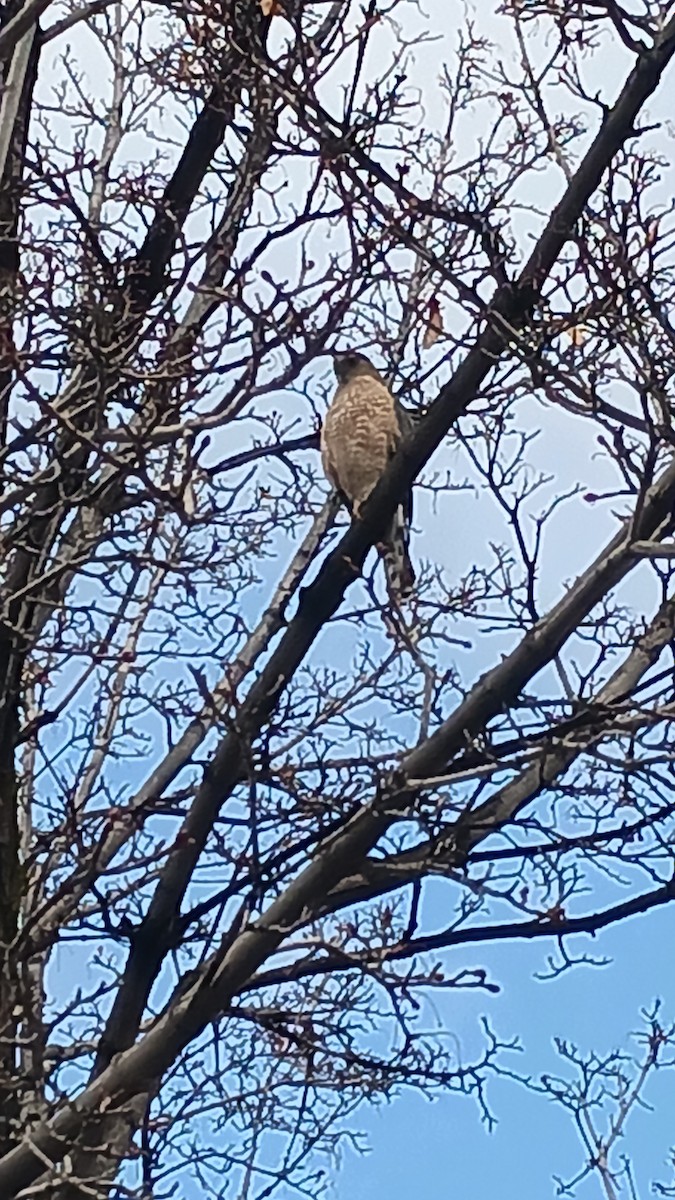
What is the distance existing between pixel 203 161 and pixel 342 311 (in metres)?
1.21

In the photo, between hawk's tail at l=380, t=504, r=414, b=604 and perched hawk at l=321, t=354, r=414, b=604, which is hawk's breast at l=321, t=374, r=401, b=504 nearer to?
perched hawk at l=321, t=354, r=414, b=604

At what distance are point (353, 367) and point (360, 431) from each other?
26cm

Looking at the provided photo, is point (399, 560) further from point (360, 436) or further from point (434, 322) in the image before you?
point (434, 322)

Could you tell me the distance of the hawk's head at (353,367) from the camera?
17.8 feet

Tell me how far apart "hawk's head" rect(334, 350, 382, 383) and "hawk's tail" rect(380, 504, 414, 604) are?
77cm

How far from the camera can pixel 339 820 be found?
12.8 ft

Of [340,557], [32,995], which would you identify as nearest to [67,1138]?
[32,995]

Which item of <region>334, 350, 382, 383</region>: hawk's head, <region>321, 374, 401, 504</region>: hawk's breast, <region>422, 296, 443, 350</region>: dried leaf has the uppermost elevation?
<region>334, 350, 382, 383</region>: hawk's head

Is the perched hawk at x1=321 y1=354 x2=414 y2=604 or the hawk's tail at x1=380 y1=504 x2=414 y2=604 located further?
the perched hawk at x1=321 y1=354 x2=414 y2=604

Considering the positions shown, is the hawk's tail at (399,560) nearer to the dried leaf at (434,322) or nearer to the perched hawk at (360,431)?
the perched hawk at (360,431)

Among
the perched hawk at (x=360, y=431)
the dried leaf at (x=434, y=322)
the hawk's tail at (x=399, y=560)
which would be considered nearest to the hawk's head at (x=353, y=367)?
the perched hawk at (x=360, y=431)

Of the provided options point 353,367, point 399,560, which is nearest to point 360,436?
point 353,367

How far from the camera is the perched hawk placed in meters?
5.32

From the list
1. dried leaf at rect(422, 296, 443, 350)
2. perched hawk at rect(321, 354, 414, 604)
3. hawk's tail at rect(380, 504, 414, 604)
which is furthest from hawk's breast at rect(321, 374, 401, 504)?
dried leaf at rect(422, 296, 443, 350)
